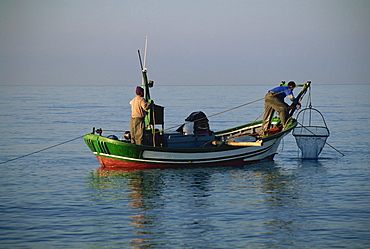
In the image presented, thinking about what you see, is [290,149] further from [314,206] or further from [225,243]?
[225,243]

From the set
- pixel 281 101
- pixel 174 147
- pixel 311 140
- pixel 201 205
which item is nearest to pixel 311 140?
pixel 311 140

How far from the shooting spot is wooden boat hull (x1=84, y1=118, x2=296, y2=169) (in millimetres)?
18688

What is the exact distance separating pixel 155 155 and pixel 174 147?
34.7 inches

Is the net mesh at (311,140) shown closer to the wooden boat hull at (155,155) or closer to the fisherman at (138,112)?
the wooden boat hull at (155,155)

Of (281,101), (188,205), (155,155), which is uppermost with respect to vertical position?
(281,101)

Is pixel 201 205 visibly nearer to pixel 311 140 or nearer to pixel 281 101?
pixel 281 101

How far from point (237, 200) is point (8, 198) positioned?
234 inches

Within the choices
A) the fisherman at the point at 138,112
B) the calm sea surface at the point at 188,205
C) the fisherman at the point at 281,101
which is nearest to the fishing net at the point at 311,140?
the calm sea surface at the point at 188,205

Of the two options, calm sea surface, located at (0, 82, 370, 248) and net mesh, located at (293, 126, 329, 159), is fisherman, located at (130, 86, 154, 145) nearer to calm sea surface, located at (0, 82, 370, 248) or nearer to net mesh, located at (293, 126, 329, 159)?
calm sea surface, located at (0, 82, 370, 248)

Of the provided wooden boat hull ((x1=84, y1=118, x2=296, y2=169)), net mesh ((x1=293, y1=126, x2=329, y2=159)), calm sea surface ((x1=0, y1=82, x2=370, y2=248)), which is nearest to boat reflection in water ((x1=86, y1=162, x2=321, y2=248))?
calm sea surface ((x1=0, y1=82, x2=370, y2=248))

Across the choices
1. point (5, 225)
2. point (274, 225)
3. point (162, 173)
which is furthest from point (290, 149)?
point (5, 225)

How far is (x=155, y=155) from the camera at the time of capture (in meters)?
18.9

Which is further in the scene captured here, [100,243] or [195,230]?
[195,230]

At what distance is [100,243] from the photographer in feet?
37.3
